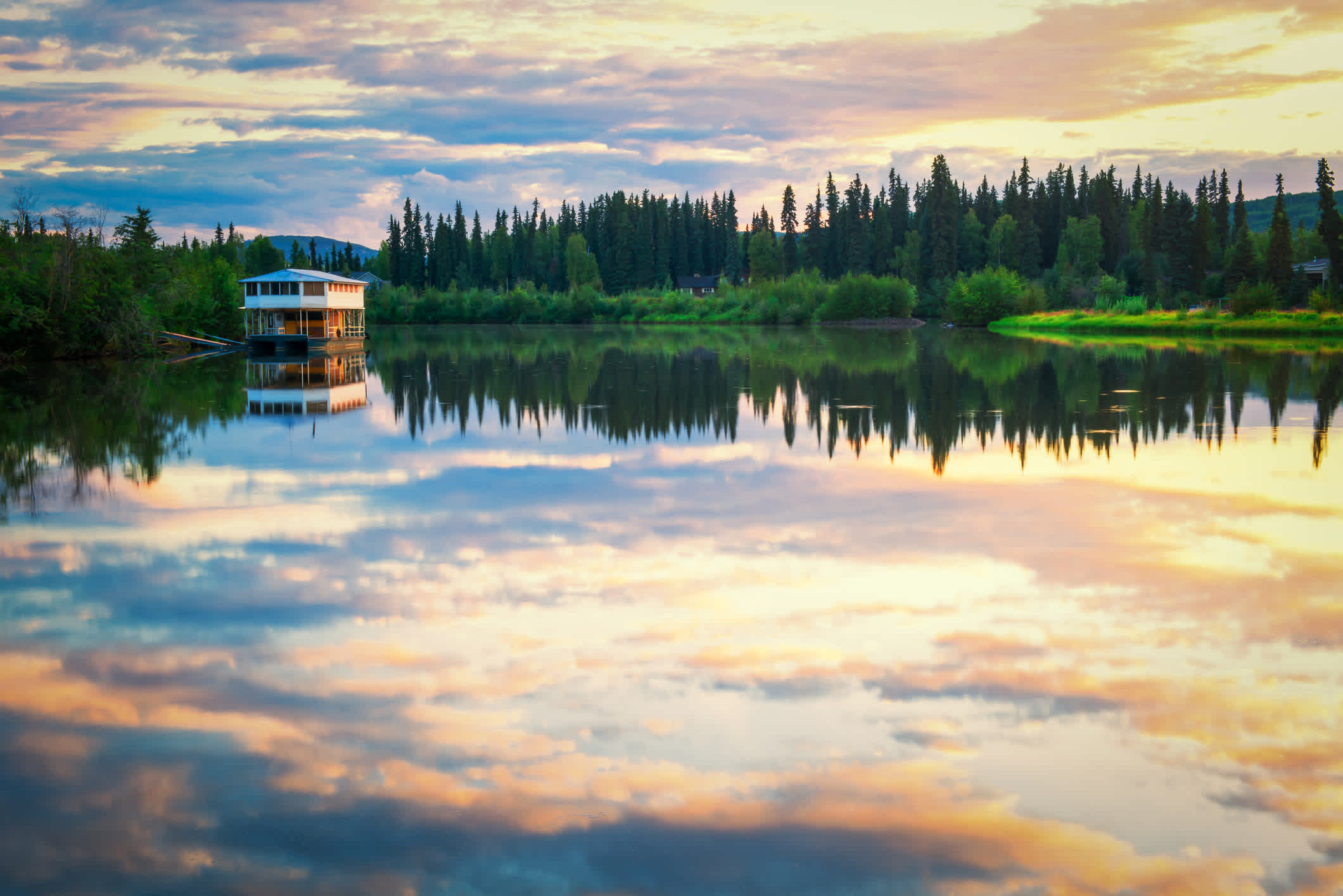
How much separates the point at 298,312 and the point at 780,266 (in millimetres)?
65811

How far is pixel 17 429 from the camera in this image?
675 inches

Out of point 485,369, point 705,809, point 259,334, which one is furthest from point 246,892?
point 259,334

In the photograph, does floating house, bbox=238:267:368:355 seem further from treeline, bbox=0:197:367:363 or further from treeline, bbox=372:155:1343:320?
treeline, bbox=372:155:1343:320

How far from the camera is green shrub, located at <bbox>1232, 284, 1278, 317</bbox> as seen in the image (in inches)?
1940

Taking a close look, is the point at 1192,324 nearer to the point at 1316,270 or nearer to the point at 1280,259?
the point at 1280,259

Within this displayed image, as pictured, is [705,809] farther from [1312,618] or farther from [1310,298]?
[1310,298]

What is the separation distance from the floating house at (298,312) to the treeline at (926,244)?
3939 centimetres

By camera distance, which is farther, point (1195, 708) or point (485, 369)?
point (485, 369)

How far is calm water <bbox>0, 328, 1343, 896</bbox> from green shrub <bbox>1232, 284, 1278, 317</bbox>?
40.0 metres

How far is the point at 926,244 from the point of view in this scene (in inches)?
3954

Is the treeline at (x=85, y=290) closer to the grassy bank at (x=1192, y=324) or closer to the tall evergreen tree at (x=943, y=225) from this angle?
the grassy bank at (x=1192, y=324)

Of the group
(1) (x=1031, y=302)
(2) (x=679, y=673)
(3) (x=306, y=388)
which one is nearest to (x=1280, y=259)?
(1) (x=1031, y=302)

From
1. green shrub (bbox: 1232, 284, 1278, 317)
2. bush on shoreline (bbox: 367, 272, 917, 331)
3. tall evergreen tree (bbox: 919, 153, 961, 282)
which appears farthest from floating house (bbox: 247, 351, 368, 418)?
tall evergreen tree (bbox: 919, 153, 961, 282)

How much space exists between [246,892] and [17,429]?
16.0 m
